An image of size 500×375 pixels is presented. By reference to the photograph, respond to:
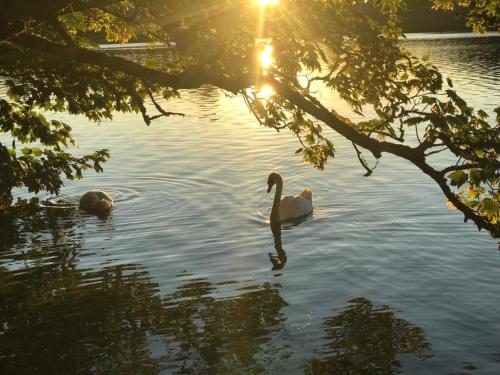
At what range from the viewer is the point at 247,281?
615 inches

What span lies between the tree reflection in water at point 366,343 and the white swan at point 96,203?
38.3ft

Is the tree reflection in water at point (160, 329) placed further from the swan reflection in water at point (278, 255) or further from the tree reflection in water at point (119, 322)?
the swan reflection in water at point (278, 255)

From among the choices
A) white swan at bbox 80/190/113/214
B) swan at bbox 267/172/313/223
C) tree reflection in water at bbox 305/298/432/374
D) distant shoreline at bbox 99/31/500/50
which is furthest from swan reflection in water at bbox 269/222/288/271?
distant shoreline at bbox 99/31/500/50

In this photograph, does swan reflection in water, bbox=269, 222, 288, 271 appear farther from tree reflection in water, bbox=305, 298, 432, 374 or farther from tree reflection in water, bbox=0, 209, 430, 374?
tree reflection in water, bbox=305, 298, 432, 374

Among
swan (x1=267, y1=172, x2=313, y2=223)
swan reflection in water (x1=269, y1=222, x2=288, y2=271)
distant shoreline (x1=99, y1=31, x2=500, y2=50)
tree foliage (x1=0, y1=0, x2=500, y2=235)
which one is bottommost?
swan reflection in water (x1=269, y1=222, x2=288, y2=271)

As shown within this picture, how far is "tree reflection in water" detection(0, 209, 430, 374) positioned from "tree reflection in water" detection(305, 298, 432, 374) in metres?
0.02

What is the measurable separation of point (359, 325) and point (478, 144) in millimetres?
4345

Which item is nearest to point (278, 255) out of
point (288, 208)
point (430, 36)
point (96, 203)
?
point (288, 208)

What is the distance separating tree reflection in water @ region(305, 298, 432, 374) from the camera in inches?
436

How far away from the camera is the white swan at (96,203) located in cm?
2258

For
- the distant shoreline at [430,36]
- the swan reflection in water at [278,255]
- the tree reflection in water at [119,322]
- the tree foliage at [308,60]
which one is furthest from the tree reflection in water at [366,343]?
the distant shoreline at [430,36]

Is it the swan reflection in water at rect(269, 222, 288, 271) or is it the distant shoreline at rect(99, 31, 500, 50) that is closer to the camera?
the swan reflection in water at rect(269, 222, 288, 271)

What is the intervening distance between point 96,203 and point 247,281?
8872 mm

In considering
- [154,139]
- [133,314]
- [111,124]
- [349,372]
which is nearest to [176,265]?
[133,314]
